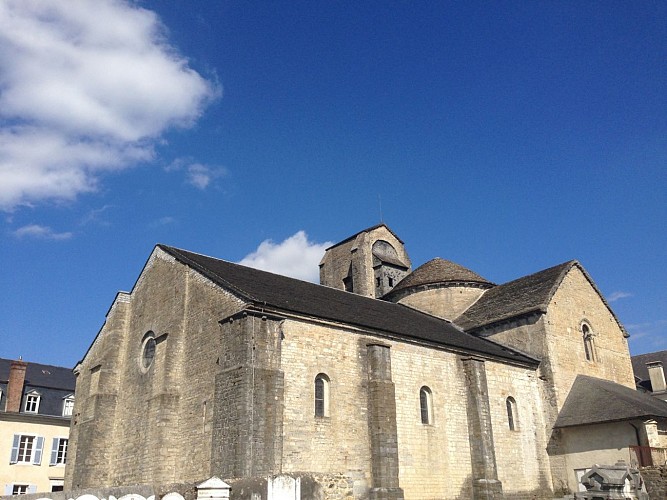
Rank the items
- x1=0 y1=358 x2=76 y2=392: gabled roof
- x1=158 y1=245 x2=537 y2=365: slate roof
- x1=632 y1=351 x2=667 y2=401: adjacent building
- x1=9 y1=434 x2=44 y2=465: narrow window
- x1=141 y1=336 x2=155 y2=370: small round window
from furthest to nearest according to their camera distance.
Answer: x1=632 y1=351 x2=667 y2=401: adjacent building
x1=0 y1=358 x2=76 y2=392: gabled roof
x1=9 y1=434 x2=44 y2=465: narrow window
x1=141 y1=336 x2=155 y2=370: small round window
x1=158 y1=245 x2=537 y2=365: slate roof

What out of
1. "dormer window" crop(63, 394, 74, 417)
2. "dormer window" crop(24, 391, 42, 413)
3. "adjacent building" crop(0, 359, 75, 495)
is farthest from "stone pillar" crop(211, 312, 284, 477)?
"dormer window" crop(63, 394, 74, 417)

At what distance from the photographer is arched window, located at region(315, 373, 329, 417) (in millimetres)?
17828

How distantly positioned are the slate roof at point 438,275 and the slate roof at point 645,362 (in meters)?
18.0

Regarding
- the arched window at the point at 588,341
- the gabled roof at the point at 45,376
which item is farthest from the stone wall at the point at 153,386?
the arched window at the point at 588,341

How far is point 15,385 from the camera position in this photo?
3073 cm

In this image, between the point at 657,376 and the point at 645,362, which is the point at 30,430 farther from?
the point at 645,362

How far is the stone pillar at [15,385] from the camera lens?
3033cm

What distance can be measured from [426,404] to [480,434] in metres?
2.48

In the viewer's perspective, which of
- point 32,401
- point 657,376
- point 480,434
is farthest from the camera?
point 657,376

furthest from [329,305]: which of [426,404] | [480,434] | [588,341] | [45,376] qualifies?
[45,376]

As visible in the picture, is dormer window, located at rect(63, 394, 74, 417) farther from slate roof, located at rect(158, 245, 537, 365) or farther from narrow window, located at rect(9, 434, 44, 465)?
slate roof, located at rect(158, 245, 537, 365)

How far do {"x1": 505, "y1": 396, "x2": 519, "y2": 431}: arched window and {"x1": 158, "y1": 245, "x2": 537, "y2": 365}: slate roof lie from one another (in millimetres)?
1758

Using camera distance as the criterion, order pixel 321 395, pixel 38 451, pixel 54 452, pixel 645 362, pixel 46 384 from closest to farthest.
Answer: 1. pixel 321 395
2. pixel 38 451
3. pixel 54 452
4. pixel 46 384
5. pixel 645 362

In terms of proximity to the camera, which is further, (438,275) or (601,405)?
(438,275)
